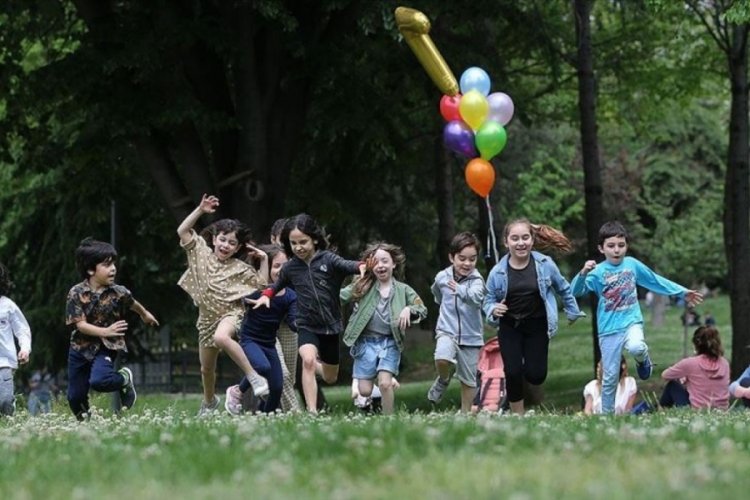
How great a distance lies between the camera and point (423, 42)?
63.7 feet

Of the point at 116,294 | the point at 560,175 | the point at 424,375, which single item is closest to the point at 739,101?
the point at 116,294

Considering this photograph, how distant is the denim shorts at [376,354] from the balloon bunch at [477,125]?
462 centimetres

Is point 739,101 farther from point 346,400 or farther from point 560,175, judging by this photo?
point 560,175

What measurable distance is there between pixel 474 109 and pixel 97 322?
21.6 feet

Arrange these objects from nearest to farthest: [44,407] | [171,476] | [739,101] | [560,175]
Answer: [171,476] < [44,407] < [739,101] < [560,175]

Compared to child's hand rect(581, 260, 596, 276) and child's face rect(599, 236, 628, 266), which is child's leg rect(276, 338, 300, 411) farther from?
child's face rect(599, 236, 628, 266)

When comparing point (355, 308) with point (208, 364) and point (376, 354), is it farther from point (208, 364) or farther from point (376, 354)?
point (208, 364)

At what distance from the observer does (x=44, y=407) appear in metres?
21.4

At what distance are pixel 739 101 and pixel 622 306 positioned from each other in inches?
527

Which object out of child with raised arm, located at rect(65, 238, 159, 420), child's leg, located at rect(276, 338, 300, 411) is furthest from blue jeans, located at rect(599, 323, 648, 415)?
child with raised arm, located at rect(65, 238, 159, 420)

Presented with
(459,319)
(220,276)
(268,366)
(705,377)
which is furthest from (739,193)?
(268,366)

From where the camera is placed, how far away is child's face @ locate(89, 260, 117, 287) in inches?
550

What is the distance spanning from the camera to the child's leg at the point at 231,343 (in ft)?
44.7

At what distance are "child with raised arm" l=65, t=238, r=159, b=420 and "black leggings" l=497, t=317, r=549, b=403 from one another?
3.47 m
